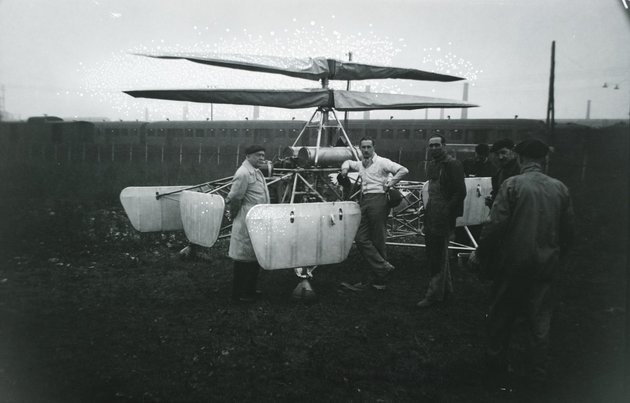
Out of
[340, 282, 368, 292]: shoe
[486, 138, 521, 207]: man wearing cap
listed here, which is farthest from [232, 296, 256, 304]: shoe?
[486, 138, 521, 207]: man wearing cap

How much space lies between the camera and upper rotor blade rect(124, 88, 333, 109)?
4.78m

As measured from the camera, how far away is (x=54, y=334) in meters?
3.65

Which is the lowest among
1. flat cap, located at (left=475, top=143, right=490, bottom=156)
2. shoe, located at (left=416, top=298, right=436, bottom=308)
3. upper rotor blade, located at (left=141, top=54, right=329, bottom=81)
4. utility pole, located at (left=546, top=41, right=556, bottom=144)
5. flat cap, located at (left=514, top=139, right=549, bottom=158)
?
shoe, located at (left=416, top=298, right=436, bottom=308)

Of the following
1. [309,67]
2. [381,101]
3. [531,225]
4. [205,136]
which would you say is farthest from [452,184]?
[205,136]

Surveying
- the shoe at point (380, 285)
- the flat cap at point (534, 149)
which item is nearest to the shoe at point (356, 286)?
the shoe at point (380, 285)

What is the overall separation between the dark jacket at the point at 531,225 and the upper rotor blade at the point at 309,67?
3.33 meters

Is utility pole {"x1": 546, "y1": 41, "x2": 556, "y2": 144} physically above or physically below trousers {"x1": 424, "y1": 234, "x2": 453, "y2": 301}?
above

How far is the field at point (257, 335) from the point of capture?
9.59 feet

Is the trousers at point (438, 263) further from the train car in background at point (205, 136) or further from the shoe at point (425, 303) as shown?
the train car in background at point (205, 136)

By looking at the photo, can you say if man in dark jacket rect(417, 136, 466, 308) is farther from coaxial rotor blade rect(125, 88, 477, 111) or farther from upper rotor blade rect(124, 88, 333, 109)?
upper rotor blade rect(124, 88, 333, 109)

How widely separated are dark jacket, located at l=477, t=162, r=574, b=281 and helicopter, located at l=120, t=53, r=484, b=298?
1801 mm

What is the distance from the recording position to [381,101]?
5.73 meters

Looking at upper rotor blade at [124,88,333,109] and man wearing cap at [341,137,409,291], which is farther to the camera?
man wearing cap at [341,137,409,291]

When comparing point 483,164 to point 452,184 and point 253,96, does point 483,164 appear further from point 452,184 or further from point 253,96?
point 253,96
